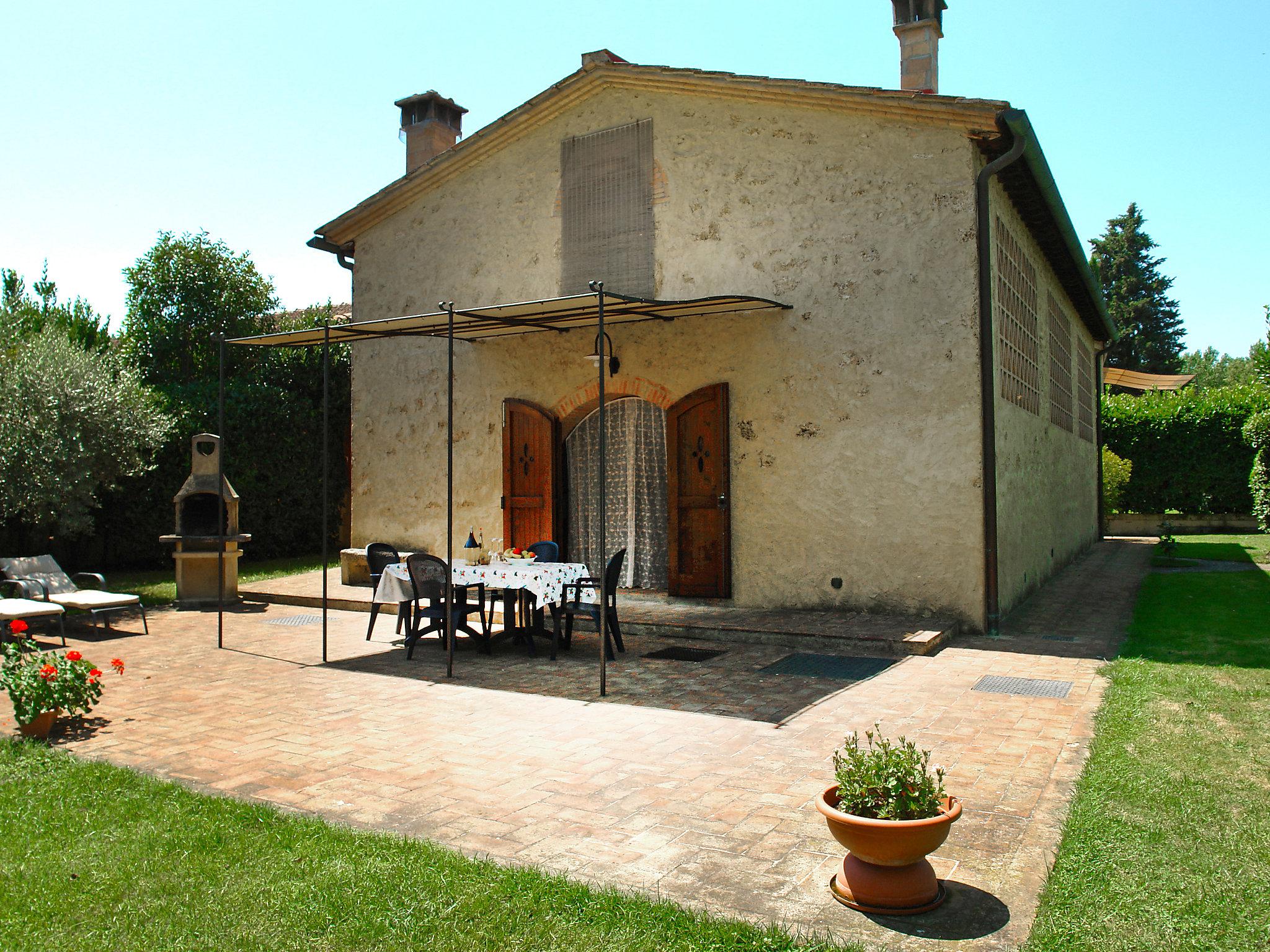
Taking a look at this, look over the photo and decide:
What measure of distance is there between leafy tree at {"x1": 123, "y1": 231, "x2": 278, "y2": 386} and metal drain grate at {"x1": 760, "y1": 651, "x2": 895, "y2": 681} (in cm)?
1430

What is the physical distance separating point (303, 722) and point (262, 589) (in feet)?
22.9

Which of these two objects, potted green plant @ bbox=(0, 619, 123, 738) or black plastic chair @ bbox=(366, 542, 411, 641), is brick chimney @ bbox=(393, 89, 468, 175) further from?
potted green plant @ bbox=(0, 619, 123, 738)

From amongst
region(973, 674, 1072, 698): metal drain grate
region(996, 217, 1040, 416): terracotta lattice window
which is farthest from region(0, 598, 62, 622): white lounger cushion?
region(996, 217, 1040, 416): terracotta lattice window

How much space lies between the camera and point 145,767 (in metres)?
4.67

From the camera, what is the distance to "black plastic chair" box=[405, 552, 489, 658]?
770 cm

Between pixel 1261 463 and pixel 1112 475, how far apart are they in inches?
175

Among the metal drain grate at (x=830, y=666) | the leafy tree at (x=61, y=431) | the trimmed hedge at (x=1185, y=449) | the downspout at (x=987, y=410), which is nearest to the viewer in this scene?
the metal drain grate at (x=830, y=666)

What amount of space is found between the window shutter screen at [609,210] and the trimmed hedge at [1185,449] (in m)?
15.9

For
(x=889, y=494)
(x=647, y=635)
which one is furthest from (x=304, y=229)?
(x=889, y=494)

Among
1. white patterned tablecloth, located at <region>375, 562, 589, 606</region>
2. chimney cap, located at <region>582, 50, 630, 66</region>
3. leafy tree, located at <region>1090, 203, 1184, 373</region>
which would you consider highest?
leafy tree, located at <region>1090, 203, 1184, 373</region>

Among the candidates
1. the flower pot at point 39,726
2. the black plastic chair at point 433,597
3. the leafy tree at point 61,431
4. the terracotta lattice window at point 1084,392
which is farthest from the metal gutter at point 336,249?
the terracotta lattice window at point 1084,392

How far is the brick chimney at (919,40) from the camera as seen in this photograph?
983cm

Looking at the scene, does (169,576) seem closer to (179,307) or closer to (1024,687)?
(179,307)

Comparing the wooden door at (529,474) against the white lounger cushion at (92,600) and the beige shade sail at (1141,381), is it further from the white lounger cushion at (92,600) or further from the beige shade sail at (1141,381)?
the beige shade sail at (1141,381)
